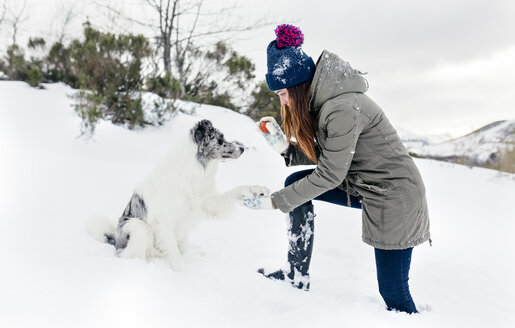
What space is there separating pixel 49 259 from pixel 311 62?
194 centimetres

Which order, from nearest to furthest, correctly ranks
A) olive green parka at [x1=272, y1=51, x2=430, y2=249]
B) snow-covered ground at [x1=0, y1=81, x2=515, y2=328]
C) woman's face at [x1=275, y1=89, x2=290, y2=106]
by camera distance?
1. snow-covered ground at [x1=0, y1=81, x2=515, y2=328]
2. olive green parka at [x1=272, y1=51, x2=430, y2=249]
3. woman's face at [x1=275, y1=89, x2=290, y2=106]

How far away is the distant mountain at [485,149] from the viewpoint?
8586 millimetres

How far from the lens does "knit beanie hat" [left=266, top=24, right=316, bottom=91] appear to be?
2148 mm

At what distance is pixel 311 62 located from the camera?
7.26ft

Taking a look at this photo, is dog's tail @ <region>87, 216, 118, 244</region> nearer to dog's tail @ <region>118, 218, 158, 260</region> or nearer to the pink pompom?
dog's tail @ <region>118, 218, 158, 260</region>

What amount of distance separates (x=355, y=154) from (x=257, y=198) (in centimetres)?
65

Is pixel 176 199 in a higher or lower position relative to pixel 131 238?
higher

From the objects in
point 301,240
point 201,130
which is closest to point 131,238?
point 201,130

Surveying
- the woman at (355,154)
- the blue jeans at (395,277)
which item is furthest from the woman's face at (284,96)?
the blue jeans at (395,277)

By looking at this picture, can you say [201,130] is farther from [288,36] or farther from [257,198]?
[288,36]

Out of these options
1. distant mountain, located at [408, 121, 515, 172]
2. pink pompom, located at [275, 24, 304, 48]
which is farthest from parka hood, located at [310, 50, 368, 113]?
distant mountain, located at [408, 121, 515, 172]

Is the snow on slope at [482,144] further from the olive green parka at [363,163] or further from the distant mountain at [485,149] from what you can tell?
the olive green parka at [363,163]

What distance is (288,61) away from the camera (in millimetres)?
2145

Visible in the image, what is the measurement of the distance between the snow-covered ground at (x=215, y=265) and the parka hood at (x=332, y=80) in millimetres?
1198
